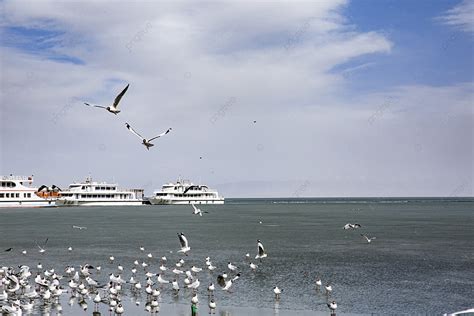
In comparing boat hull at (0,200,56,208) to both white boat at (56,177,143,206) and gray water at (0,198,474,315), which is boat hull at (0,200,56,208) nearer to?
white boat at (56,177,143,206)

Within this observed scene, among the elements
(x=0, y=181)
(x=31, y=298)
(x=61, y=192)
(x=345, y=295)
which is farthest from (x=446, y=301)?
(x=61, y=192)

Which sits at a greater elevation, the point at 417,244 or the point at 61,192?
the point at 61,192

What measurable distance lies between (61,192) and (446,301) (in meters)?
155

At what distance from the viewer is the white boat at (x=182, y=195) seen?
182m

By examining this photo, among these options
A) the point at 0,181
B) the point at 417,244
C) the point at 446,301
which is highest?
the point at 0,181

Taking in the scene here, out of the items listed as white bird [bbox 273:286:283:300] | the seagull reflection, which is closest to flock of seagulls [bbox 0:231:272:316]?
white bird [bbox 273:286:283:300]

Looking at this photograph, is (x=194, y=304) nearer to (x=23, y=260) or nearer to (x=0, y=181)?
(x=23, y=260)

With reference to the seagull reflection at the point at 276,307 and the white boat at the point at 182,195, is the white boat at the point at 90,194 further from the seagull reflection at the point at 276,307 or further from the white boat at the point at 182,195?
the seagull reflection at the point at 276,307

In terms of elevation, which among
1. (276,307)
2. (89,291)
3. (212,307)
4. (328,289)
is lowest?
(276,307)

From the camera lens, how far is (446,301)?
88.6 feet

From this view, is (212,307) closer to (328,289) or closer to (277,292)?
(277,292)

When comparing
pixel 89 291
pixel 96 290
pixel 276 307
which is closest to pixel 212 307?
pixel 276 307

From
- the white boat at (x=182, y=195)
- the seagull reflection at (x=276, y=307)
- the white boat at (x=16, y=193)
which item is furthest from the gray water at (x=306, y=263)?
the white boat at (x=182, y=195)

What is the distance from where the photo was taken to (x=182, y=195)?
597 feet
